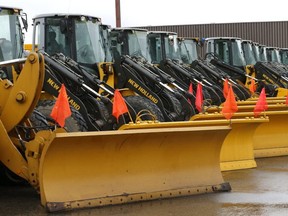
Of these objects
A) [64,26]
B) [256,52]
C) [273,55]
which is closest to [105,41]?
[64,26]

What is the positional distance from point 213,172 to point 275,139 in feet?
13.6

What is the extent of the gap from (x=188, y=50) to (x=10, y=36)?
10.4 meters

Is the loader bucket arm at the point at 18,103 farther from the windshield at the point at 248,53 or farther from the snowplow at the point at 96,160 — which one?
the windshield at the point at 248,53

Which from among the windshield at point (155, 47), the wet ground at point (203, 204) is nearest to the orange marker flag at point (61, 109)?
the wet ground at point (203, 204)

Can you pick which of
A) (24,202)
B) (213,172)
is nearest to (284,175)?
(213,172)

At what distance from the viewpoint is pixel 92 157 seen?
23.3 ft

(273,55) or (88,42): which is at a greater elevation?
(88,42)

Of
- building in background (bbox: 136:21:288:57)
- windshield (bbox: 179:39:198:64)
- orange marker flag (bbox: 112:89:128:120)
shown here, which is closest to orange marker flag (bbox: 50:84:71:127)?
orange marker flag (bbox: 112:89:128:120)

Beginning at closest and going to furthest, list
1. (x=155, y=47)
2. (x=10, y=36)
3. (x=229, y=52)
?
1. (x=10, y=36)
2. (x=155, y=47)
3. (x=229, y=52)

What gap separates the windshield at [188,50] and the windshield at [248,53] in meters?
2.48

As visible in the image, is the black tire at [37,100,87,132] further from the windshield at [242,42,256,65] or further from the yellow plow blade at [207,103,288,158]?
the windshield at [242,42,256,65]

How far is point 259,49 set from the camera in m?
23.1

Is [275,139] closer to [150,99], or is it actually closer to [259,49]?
[150,99]

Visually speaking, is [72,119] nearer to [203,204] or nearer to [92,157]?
[92,157]
